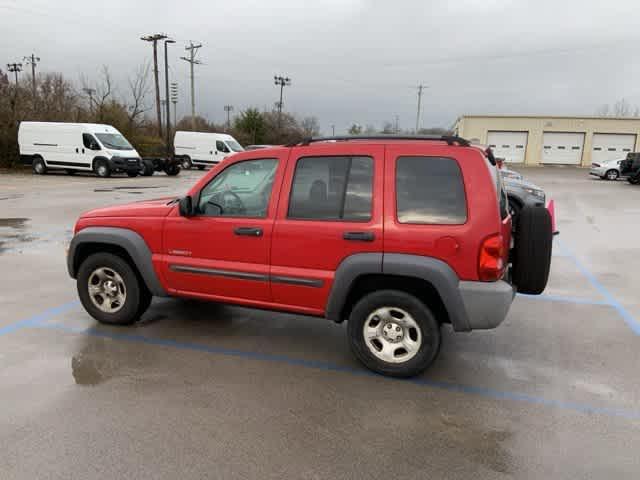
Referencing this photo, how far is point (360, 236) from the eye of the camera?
3.68 metres

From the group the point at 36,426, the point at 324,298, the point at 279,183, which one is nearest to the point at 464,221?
the point at 324,298

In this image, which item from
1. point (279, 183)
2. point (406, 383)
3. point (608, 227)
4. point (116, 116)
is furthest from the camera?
point (116, 116)

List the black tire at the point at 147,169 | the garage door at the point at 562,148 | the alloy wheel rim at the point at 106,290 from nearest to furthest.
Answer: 1. the alloy wheel rim at the point at 106,290
2. the black tire at the point at 147,169
3. the garage door at the point at 562,148

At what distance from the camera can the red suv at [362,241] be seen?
3514 mm

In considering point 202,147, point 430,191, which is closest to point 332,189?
point 430,191

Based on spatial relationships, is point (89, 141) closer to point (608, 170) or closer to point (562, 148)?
point (608, 170)

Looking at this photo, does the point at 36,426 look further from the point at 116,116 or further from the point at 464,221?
the point at 116,116

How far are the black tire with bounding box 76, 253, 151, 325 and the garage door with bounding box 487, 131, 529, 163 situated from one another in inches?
1972

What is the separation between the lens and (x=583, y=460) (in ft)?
9.30

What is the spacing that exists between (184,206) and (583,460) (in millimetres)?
3452

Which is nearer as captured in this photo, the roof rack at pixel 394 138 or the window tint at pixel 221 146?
the roof rack at pixel 394 138

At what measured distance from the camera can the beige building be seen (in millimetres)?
48062

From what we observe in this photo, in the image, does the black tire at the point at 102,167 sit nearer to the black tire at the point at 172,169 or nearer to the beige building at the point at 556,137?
the black tire at the point at 172,169

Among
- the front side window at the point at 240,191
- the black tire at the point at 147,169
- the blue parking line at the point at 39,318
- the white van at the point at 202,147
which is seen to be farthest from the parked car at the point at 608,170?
the blue parking line at the point at 39,318
